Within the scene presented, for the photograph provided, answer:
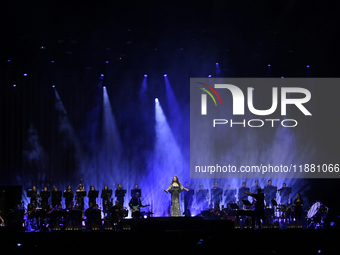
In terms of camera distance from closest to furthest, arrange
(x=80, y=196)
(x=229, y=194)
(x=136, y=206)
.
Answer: (x=136, y=206), (x=80, y=196), (x=229, y=194)

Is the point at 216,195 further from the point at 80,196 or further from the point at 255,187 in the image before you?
the point at 80,196

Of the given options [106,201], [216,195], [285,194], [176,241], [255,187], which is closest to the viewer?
[176,241]

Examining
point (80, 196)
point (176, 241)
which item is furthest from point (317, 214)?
point (80, 196)

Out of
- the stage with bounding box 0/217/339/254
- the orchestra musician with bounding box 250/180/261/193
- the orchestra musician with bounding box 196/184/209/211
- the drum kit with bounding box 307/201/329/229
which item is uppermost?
the orchestra musician with bounding box 250/180/261/193

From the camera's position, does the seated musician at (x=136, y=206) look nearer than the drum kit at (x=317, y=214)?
No

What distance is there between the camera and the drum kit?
38.1 ft

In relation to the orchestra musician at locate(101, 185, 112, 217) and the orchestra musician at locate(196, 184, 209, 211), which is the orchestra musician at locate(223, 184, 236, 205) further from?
the orchestra musician at locate(101, 185, 112, 217)

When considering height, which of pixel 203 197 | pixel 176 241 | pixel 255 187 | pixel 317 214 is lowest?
pixel 176 241

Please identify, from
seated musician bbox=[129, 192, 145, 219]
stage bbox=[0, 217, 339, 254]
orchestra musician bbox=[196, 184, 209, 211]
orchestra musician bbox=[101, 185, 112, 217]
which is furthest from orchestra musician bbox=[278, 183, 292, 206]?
orchestra musician bbox=[101, 185, 112, 217]

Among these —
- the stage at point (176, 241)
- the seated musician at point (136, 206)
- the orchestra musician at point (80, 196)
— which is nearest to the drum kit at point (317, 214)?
the stage at point (176, 241)

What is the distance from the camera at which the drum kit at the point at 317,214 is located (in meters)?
11.6

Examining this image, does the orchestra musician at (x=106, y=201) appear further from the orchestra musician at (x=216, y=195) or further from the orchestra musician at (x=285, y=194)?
the orchestra musician at (x=285, y=194)

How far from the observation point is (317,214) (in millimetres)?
11727

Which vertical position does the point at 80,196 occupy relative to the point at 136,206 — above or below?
above
